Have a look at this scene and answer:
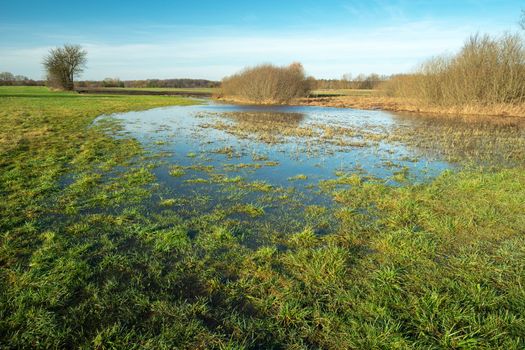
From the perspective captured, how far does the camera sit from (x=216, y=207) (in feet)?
21.3

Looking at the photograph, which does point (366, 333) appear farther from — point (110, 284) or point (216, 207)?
point (216, 207)

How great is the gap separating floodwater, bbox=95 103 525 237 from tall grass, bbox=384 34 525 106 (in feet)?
52.6

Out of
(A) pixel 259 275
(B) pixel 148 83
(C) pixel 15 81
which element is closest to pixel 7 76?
(C) pixel 15 81

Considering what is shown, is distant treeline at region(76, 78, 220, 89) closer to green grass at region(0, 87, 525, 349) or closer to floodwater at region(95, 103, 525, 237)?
floodwater at region(95, 103, 525, 237)

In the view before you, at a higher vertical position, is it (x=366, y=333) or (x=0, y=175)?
(x=0, y=175)

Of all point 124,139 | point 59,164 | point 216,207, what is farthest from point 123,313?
point 124,139

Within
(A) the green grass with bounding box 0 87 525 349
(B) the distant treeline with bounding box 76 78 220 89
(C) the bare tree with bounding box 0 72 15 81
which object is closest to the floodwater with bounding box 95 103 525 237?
(A) the green grass with bounding box 0 87 525 349

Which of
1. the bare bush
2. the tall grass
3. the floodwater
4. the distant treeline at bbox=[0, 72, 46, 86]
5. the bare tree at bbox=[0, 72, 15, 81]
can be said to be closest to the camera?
the floodwater

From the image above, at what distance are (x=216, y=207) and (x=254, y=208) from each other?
34.3 inches

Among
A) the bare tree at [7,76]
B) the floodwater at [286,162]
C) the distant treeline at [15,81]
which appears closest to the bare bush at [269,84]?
the floodwater at [286,162]

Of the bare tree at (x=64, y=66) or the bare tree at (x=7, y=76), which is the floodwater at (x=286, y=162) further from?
the bare tree at (x=7, y=76)

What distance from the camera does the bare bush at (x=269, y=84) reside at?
169 feet

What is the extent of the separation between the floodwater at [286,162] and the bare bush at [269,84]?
113ft

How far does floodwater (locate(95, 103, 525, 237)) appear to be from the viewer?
6.98 meters
